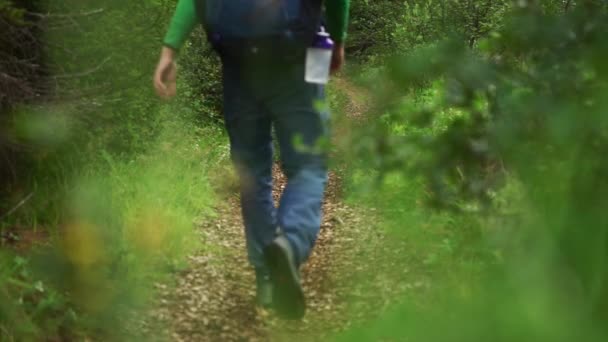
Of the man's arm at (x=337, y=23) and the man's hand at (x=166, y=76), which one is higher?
the man's arm at (x=337, y=23)

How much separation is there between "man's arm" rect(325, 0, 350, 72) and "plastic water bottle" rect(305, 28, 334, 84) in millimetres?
228

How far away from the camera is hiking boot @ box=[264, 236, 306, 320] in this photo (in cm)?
300

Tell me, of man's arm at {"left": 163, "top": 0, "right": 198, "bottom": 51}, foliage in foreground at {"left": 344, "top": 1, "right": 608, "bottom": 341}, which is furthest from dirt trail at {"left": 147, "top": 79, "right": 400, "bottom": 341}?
man's arm at {"left": 163, "top": 0, "right": 198, "bottom": 51}

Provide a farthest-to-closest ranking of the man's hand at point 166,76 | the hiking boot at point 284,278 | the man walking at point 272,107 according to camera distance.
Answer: the man's hand at point 166,76, the man walking at point 272,107, the hiking boot at point 284,278

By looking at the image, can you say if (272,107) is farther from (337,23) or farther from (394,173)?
(394,173)

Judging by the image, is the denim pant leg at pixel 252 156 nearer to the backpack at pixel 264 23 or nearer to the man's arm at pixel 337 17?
the backpack at pixel 264 23

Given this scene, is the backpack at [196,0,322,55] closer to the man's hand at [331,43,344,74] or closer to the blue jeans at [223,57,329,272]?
the blue jeans at [223,57,329,272]

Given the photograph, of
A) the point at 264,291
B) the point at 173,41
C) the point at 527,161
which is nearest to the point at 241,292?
the point at 264,291

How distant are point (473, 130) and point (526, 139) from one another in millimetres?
222

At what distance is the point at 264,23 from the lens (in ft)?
10.3

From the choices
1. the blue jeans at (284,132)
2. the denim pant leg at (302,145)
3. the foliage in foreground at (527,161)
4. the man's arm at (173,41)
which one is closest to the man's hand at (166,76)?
the man's arm at (173,41)

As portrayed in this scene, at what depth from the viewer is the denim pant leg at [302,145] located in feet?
10.7

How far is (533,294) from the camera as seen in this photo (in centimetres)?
180

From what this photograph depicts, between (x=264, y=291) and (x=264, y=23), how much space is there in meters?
1.12
